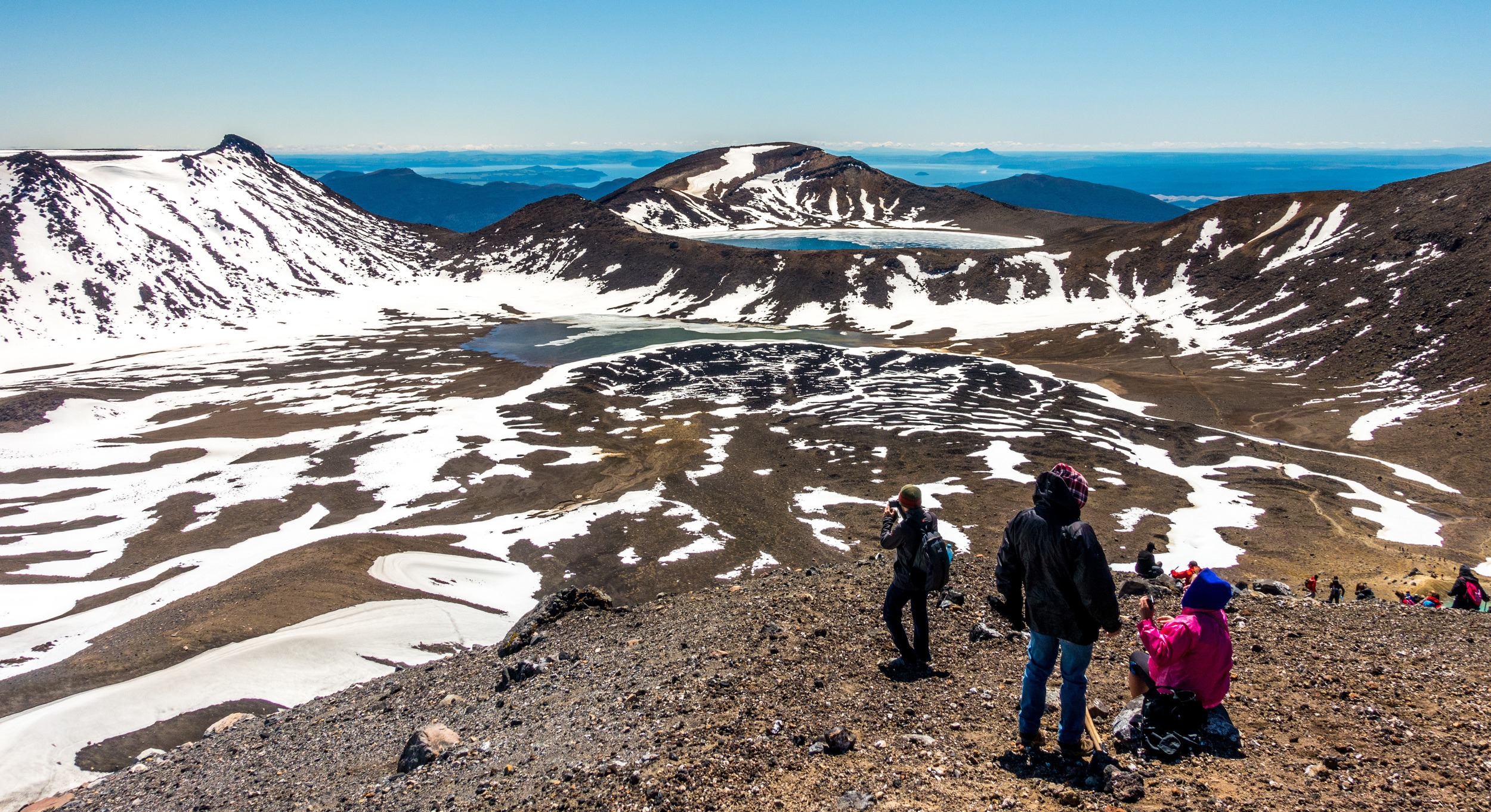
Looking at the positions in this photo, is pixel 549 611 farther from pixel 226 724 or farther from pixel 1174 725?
pixel 1174 725

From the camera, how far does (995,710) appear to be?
9.11m

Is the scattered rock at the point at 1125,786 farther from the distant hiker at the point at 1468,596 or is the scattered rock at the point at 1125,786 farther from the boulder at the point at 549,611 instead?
the distant hiker at the point at 1468,596

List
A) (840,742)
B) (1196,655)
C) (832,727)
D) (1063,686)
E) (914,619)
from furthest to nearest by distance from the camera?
(914,619) → (832,727) → (840,742) → (1196,655) → (1063,686)

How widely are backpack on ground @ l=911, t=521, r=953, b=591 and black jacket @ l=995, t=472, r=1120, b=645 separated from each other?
224 cm

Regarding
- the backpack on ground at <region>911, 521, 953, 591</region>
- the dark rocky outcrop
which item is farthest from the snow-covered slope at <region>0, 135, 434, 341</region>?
the backpack on ground at <region>911, 521, 953, 591</region>

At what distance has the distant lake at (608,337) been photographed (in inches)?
3706

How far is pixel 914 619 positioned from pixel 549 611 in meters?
11.1

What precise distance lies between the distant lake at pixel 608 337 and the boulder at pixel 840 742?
267 ft

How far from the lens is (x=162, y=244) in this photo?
129375 mm

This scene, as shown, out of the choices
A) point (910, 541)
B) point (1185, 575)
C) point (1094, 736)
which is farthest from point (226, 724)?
point (1185, 575)

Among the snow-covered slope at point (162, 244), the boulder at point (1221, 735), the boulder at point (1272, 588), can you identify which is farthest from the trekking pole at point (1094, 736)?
the snow-covered slope at point (162, 244)

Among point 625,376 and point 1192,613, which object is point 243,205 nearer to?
point 625,376

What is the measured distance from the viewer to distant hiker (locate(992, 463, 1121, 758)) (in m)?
7.16

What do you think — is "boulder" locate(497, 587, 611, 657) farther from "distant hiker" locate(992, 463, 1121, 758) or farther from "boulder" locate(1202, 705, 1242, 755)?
"boulder" locate(1202, 705, 1242, 755)
